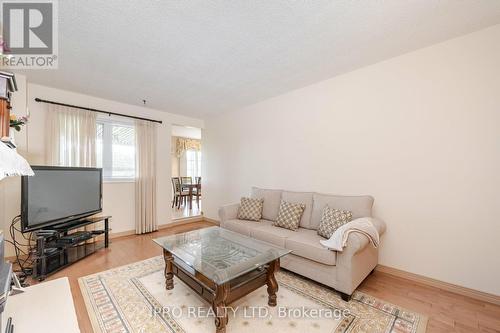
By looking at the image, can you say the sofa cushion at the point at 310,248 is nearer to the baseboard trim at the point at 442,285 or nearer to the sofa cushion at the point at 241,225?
the sofa cushion at the point at 241,225

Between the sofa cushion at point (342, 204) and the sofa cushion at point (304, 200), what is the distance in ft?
0.20

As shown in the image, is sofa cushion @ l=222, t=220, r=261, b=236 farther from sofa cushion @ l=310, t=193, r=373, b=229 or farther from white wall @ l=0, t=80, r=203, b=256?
white wall @ l=0, t=80, r=203, b=256

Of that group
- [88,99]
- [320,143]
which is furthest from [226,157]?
[88,99]

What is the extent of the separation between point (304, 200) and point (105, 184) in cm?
353

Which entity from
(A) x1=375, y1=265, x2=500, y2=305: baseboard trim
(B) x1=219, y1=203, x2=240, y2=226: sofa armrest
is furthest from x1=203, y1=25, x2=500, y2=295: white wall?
(B) x1=219, y1=203, x2=240, y2=226: sofa armrest

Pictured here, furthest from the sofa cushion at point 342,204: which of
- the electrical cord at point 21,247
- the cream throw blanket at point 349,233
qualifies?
the electrical cord at point 21,247

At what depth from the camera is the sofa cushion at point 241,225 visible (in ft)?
9.48

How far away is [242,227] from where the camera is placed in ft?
9.66

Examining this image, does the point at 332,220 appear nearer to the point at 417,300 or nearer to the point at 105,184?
the point at 417,300

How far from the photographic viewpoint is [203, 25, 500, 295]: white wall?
198 cm

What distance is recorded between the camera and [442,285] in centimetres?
215

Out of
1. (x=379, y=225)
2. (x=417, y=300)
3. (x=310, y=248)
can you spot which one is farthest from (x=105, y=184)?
(x=417, y=300)

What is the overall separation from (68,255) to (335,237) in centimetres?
351

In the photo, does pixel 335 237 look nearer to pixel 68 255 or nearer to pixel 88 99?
pixel 68 255
